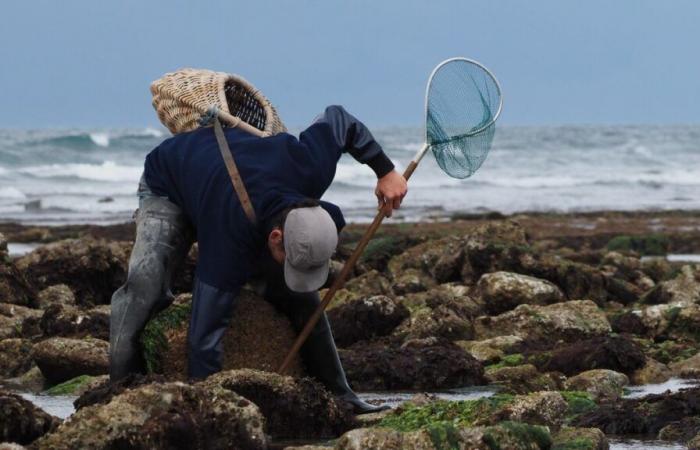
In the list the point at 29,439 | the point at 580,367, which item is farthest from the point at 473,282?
the point at 29,439

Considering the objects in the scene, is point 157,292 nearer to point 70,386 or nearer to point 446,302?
point 70,386

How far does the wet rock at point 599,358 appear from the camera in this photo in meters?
8.92

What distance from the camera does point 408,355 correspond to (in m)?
8.92

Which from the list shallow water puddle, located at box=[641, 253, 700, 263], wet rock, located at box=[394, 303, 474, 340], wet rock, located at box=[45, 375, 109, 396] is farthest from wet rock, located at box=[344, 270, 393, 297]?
shallow water puddle, located at box=[641, 253, 700, 263]

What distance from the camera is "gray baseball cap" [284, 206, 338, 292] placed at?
5.93m

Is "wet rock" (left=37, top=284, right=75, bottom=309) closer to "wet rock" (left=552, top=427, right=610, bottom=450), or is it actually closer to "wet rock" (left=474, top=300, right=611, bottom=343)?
"wet rock" (left=474, top=300, right=611, bottom=343)

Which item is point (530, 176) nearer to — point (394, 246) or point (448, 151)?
point (394, 246)

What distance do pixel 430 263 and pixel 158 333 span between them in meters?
8.02

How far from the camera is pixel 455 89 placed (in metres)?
7.27

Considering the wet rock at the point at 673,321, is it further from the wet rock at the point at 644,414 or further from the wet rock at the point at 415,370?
the wet rock at the point at 644,414

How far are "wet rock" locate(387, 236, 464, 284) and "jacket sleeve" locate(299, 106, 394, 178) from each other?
619 centimetres

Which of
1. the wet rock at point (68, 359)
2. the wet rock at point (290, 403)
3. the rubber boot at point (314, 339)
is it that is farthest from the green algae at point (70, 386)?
the wet rock at point (290, 403)

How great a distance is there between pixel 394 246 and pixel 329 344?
8.50 meters

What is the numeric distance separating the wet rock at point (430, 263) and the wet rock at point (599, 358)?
12.3 feet
